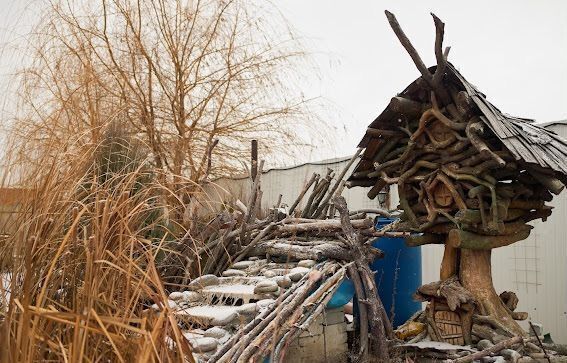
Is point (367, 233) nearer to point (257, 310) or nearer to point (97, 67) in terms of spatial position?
point (257, 310)

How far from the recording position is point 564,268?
577 cm

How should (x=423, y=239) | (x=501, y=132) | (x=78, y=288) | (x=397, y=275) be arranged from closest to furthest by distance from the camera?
(x=78, y=288) → (x=501, y=132) → (x=423, y=239) → (x=397, y=275)

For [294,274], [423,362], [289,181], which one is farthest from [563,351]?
[289,181]

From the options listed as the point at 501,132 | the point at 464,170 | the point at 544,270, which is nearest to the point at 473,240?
the point at 464,170

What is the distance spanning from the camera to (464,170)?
4.42m

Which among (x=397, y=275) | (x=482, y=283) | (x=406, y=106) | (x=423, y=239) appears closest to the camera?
(x=482, y=283)

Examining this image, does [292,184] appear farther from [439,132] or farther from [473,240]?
[473,240]

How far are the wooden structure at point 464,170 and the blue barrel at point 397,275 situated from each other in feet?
2.93

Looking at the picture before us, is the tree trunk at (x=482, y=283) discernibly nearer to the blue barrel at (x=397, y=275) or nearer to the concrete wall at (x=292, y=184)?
the blue barrel at (x=397, y=275)

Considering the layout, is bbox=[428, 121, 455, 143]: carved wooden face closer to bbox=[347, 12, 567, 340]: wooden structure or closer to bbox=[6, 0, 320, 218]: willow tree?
bbox=[347, 12, 567, 340]: wooden structure

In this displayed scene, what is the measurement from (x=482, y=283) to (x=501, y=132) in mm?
1354

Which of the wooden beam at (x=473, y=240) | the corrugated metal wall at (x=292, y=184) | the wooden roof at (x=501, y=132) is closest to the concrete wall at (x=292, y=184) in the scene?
the corrugated metal wall at (x=292, y=184)

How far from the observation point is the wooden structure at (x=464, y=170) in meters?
4.17

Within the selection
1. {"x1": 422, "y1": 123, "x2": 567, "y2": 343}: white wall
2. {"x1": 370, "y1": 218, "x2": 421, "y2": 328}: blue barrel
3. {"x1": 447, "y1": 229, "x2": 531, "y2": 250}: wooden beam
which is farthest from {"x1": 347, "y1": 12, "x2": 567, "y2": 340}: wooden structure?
{"x1": 422, "y1": 123, "x2": 567, "y2": 343}: white wall
